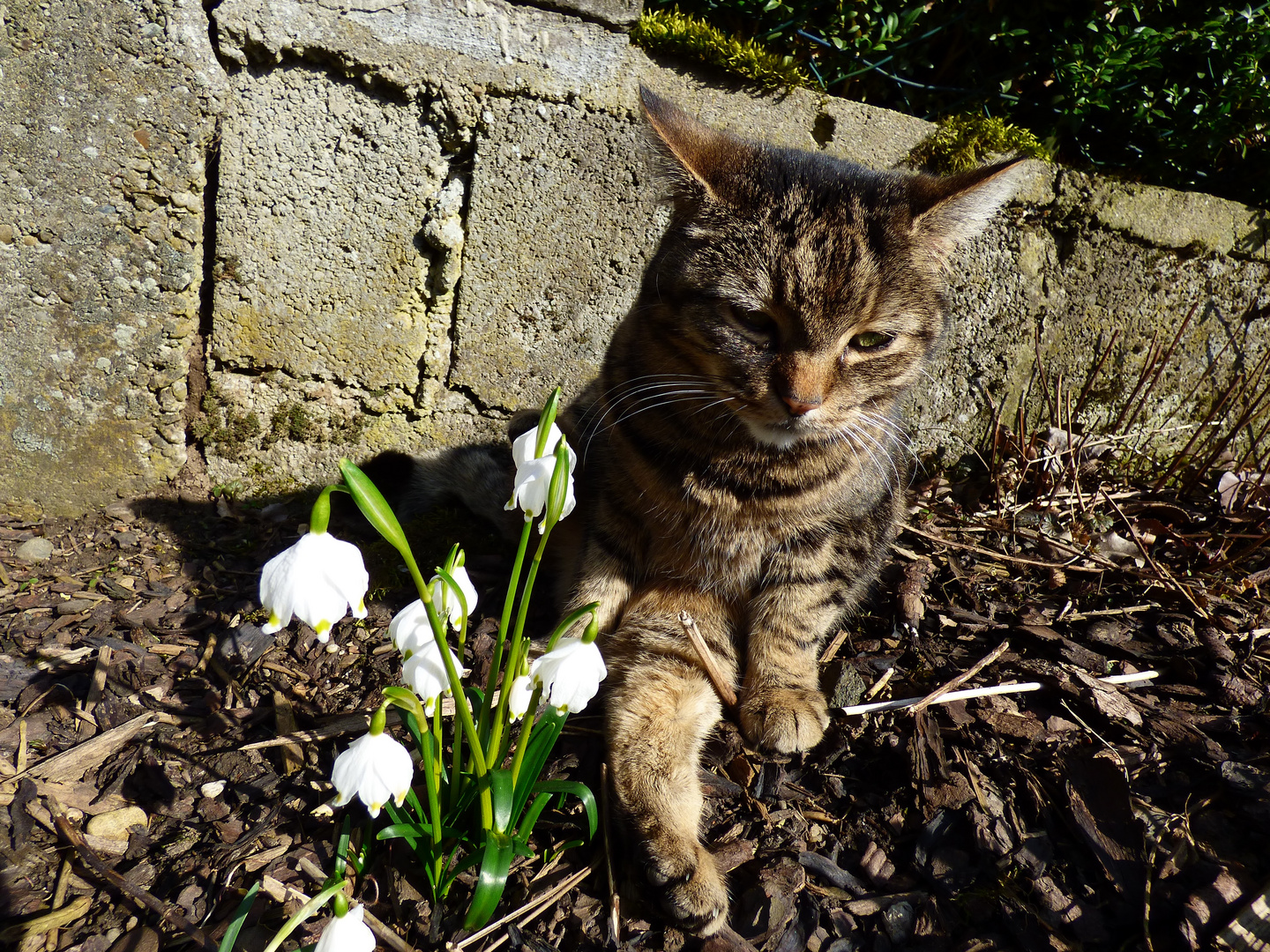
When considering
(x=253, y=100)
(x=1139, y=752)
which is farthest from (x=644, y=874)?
(x=253, y=100)

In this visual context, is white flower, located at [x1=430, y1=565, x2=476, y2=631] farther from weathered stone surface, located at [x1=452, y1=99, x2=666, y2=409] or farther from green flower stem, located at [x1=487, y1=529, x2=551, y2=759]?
weathered stone surface, located at [x1=452, y1=99, x2=666, y2=409]

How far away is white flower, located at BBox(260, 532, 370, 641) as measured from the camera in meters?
1.02

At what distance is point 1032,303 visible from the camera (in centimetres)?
294

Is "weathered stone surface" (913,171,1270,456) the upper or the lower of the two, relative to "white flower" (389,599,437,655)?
upper

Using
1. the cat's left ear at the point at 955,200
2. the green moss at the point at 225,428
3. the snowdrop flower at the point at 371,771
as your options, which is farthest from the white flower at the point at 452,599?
the green moss at the point at 225,428

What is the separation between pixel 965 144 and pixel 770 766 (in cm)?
227

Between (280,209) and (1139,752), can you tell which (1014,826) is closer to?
(1139,752)

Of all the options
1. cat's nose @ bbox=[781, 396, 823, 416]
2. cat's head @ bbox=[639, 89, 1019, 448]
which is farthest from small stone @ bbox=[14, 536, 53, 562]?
cat's nose @ bbox=[781, 396, 823, 416]

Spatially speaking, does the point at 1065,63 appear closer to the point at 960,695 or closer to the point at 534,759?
the point at 960,695

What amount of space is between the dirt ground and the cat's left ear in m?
1.04

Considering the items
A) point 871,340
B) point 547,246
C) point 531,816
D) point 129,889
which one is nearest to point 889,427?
point 871,340

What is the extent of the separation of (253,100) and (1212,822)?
3036 mm

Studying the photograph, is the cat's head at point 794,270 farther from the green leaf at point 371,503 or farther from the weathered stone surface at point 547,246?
the green leaf at point 371,503

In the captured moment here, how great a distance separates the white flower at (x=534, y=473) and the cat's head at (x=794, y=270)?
28.9 inches
